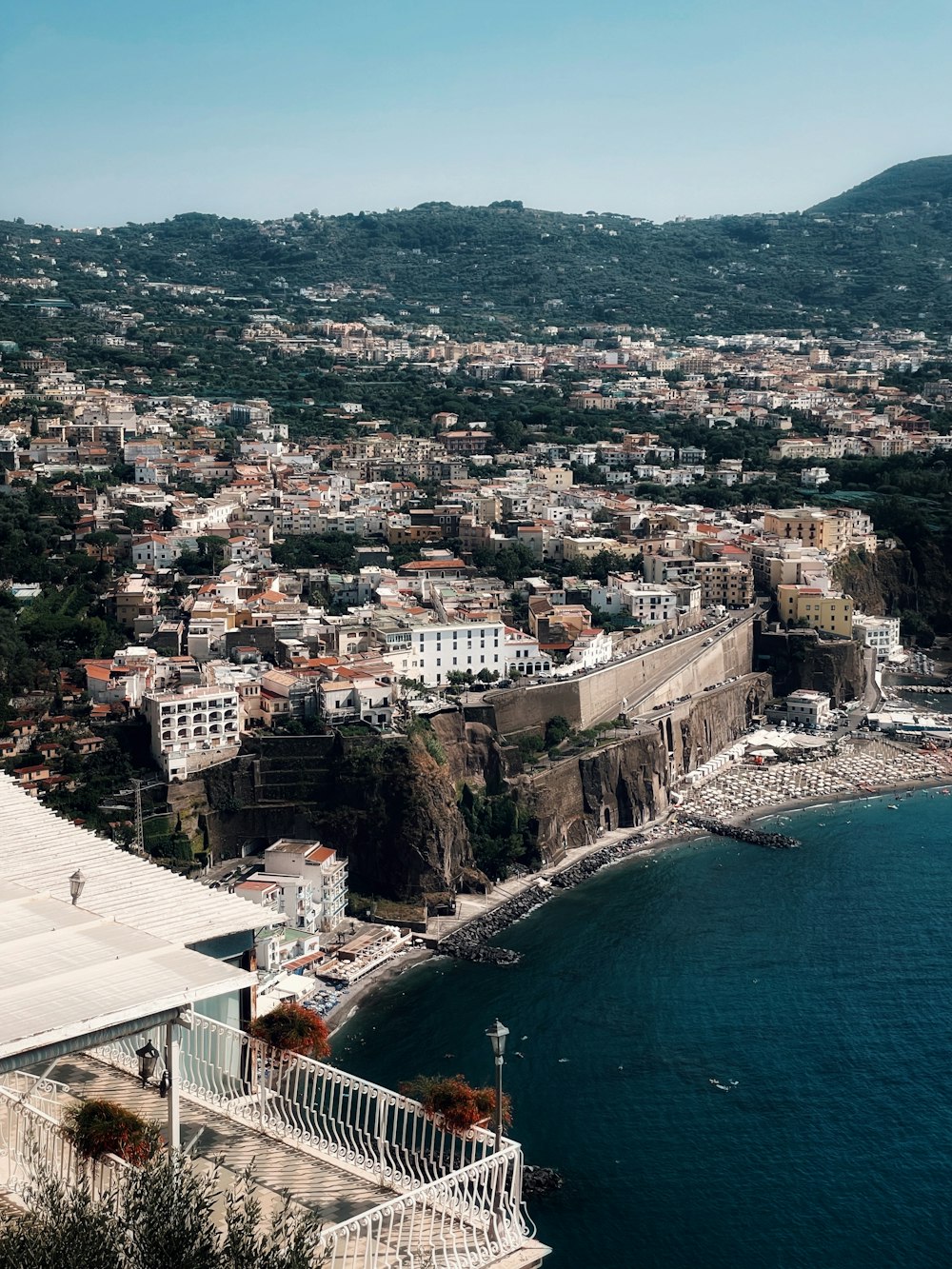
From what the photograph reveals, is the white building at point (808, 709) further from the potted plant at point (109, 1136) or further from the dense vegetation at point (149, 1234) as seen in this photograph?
the dense vegetation at point (149, 1234)

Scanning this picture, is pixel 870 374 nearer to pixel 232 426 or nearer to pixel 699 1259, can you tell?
pixel 232 426

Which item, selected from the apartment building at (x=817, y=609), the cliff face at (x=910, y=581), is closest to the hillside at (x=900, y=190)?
the cliff face at (x=910, y=581)

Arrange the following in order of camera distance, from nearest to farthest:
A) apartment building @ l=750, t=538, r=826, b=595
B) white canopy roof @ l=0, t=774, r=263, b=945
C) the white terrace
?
the white terrace, white canopy roof @ l=0, t=774, r=263, b=945, apartment building @ l=750, t=538, r=826, b=595

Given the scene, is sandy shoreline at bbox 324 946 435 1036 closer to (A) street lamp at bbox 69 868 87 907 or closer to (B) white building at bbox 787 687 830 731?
(A) street lamp at bbox 69 868 87 907

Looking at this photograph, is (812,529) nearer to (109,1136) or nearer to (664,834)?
(664,834)

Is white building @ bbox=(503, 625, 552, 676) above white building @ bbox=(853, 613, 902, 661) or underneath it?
above

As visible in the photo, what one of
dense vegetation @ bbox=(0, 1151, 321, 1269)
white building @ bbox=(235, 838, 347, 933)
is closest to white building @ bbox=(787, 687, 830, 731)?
white building @ bbox=(235, 838, 347, 933)

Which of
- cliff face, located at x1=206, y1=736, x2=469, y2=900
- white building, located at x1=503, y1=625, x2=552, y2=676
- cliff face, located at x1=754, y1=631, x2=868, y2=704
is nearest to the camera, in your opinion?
cliff face, located at x1=206, y1=736, x2=469, y2=900

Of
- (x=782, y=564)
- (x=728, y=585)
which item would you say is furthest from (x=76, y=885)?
(x=782, y=564)

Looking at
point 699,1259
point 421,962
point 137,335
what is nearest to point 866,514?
point 421,962
